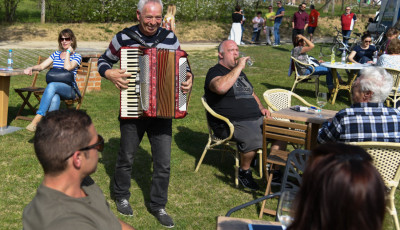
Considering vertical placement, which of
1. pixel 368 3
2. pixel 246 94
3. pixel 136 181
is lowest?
pixel 136 181

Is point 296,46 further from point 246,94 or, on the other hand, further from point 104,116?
point 246,94

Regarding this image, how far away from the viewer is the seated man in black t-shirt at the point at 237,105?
16.4 feet

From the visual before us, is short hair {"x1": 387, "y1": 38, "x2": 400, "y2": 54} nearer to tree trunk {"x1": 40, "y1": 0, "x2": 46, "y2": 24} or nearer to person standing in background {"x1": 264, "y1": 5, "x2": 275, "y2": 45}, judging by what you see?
person standing in background {"x1": 264, "y1": 5, "x2": 275, "y2": 45}

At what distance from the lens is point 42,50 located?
15305mm

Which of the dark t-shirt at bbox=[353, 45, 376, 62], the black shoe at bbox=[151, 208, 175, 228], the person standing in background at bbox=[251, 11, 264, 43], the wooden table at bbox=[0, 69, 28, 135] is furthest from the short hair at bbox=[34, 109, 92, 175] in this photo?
the person standing in background at bbox=[251, 11, 264, 43]

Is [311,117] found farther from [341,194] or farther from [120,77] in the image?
[341,194]

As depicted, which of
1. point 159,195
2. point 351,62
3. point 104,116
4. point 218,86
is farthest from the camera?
point 351,62

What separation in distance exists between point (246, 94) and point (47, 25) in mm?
16921

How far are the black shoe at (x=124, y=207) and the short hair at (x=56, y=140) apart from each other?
233 cm

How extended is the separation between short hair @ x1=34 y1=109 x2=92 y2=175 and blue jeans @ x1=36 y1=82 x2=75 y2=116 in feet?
14.2

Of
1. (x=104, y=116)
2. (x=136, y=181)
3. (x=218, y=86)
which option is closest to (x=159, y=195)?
(x=136, y=181)

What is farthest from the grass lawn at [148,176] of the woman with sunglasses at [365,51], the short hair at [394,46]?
the woman with sunglasses at [365,51]

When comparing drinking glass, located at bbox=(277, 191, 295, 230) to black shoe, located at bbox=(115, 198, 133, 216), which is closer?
drinking glass, located at bbox=(277, 191, 295, 230)

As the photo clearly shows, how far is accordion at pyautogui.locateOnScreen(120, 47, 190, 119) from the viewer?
3830 millimetres
